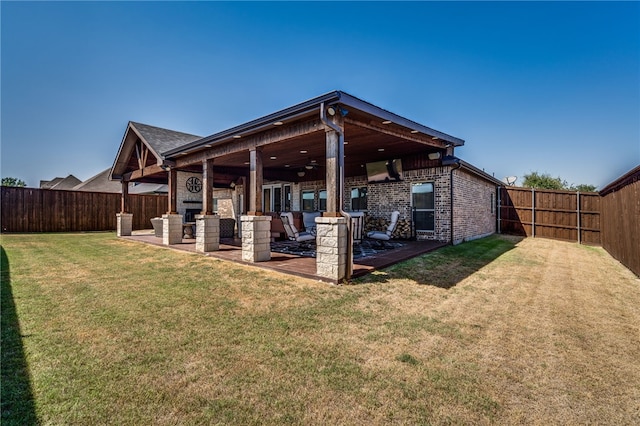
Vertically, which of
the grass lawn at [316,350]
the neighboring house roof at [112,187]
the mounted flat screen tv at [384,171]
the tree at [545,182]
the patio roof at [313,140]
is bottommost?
the grass lawn at [316,350]

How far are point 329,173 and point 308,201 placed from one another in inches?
341

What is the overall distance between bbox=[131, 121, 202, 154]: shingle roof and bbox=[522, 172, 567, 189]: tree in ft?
111

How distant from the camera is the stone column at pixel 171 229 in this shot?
31.4ft

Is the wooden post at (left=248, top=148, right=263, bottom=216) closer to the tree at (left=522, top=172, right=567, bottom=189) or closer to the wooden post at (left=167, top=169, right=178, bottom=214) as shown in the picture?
the wooden post at (left=167, top=169, right=178, bottom=214)

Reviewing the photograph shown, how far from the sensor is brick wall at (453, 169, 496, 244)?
9367 mm

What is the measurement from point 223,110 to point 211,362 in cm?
1544

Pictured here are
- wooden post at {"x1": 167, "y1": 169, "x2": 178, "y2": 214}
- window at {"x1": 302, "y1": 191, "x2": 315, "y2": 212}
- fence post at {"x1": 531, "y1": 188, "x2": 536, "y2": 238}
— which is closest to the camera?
wooden post at {"x1": 167, "y1": 169, "x2": 178, "y2": 214}

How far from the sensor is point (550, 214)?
1194 cm

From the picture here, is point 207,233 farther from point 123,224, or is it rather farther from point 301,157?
point 123,224

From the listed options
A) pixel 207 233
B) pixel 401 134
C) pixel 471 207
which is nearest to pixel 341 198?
pixel 401 134

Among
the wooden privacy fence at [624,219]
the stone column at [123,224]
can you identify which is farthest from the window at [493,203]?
the stone column at [123,224]

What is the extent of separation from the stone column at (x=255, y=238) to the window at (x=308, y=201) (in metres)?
6.85

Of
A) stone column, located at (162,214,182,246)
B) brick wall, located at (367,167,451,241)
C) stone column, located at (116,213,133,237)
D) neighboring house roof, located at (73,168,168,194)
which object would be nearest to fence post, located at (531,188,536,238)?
brick wall, located at (367,167,451,241)

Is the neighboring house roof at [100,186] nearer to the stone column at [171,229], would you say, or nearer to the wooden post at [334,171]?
the stone column at [171,229]
